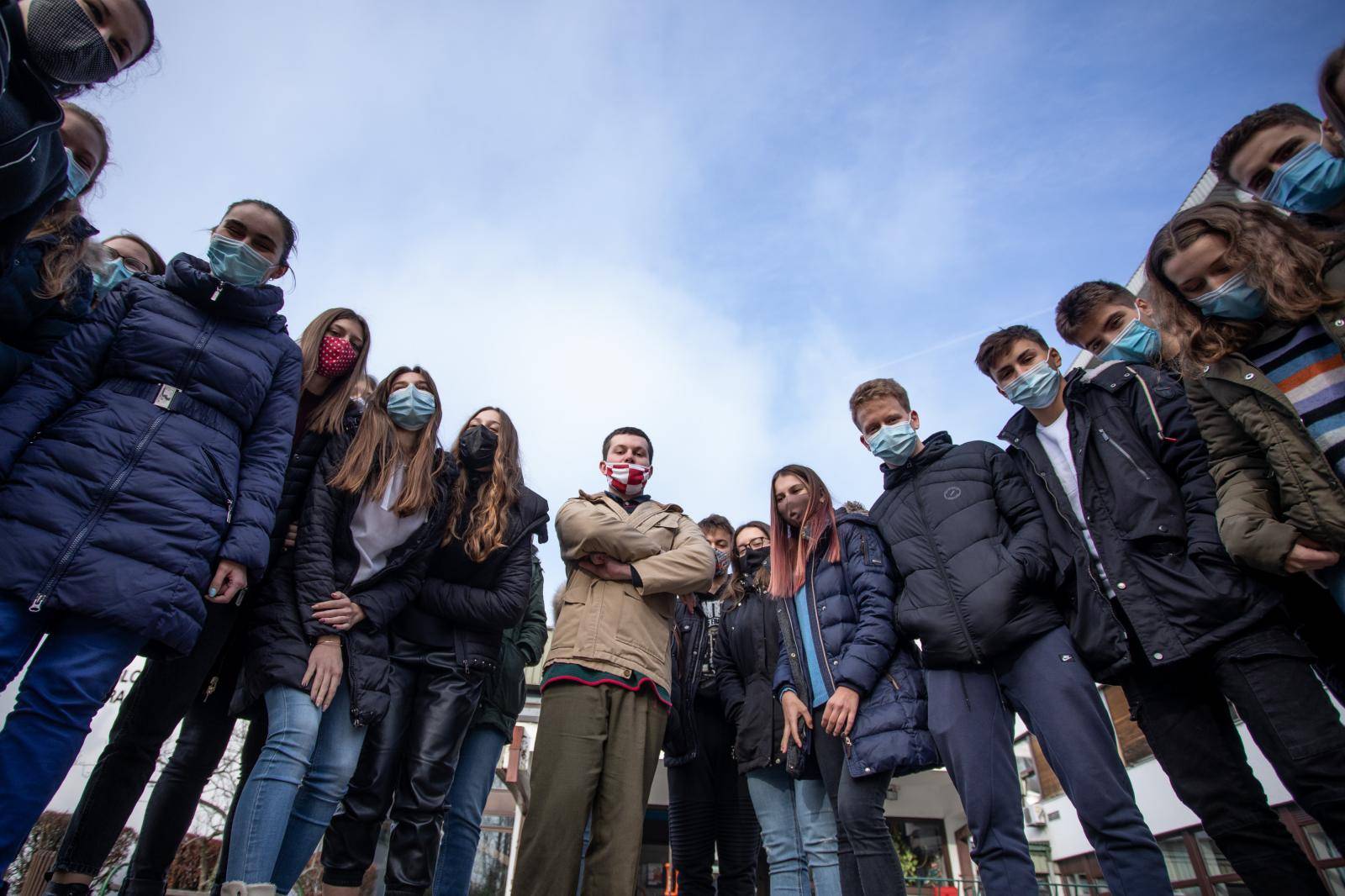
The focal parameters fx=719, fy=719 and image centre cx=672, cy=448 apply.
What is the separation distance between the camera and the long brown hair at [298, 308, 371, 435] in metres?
3.27

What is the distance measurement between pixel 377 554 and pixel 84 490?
1.10 metres

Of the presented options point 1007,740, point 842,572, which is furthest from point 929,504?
point 1007,740

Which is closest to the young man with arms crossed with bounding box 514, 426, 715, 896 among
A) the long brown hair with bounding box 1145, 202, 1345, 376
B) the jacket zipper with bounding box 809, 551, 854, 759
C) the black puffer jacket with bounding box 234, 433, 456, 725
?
A: the jacket zipper with bounding box 809, 551, 854, 759

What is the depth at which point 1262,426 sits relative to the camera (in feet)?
7.45

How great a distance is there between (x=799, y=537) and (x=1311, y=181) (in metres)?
2.46

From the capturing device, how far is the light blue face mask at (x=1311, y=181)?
2314 mm

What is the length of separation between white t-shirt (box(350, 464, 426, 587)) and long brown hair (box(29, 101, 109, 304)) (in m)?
1.27

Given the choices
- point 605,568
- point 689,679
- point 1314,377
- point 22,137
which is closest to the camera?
point 22,137

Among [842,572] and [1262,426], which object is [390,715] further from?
[1262,426]

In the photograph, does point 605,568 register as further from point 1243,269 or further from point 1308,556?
point 1243,269

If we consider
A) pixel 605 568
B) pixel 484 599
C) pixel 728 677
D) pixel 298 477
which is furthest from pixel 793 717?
pixel 298 477

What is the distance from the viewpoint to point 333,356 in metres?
3.36

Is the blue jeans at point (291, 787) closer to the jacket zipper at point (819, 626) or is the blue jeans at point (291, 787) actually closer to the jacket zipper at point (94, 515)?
the jacket zipper at point (94, 515)

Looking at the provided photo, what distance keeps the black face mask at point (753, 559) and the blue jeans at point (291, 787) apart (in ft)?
8.15
